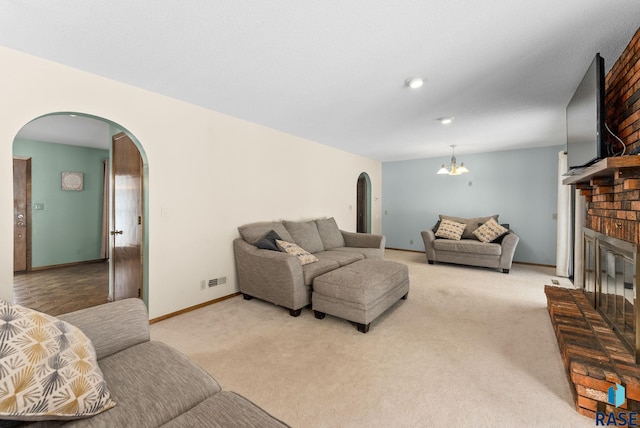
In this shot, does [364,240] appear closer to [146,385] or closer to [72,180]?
[146,385]

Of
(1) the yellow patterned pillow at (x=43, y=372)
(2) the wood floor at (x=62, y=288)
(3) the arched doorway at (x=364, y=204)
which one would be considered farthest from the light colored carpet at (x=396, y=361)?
(3) the arched doorway at (x=364, y=204)

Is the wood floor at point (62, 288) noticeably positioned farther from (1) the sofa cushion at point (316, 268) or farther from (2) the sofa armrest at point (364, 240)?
(2) the sofa armrest at point (364, 240)

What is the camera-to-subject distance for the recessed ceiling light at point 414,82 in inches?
98.0

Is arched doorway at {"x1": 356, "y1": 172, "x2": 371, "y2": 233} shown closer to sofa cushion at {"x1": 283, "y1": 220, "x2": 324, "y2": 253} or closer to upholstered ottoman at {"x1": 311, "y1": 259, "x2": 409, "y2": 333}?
sofa cushion at {"x1": 283, "y1": 220, "x2": 324, "y2": 253}

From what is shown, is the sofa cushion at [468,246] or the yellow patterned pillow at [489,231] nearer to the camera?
the sofa cushion at [468,246]

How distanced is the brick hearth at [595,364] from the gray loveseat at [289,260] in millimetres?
2132

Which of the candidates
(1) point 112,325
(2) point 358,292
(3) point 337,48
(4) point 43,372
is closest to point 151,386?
(4) point 43,372

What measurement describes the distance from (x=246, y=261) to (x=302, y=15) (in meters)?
2.56

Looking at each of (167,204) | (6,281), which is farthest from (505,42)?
(6,281)

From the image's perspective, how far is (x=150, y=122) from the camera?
283 cm

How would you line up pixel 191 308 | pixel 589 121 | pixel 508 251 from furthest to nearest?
pixel 508 251, pixel 191 308, pixel 589 121

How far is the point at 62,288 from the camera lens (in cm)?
393

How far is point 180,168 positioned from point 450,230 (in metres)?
4.77

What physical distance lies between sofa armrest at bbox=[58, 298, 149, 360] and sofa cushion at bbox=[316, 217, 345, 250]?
315 cm
